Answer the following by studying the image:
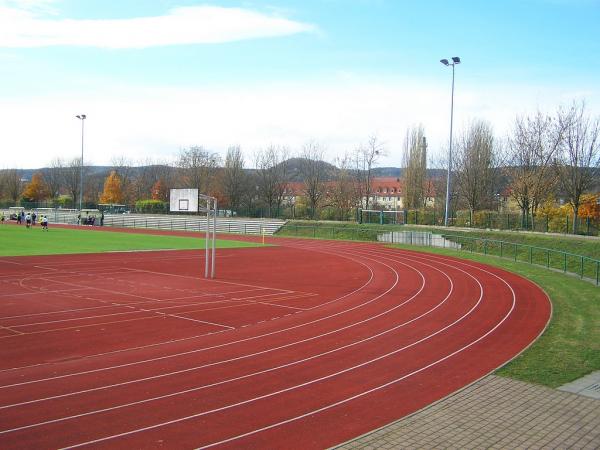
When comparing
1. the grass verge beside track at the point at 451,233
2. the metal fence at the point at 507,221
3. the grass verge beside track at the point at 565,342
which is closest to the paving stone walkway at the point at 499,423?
the grass verge beside track at the point at 565,342

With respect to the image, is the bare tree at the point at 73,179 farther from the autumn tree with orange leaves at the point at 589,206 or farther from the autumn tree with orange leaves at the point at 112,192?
the autumn tree with orange leaves at the point at 589,206

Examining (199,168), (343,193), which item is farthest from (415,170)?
(199,168)

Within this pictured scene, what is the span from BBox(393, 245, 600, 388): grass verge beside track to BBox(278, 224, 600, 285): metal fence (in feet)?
8.32

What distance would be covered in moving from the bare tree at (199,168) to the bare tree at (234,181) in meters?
2.19

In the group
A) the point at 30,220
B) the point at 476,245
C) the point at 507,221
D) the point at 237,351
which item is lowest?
the point at 237,351

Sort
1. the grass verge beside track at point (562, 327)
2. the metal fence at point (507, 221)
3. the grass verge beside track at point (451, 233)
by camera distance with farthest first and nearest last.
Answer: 1. the metal fence at point (507, 221)
2. the grass verge beside track at point (451, 233)
3. the grass verge beside track at point (562, 327)

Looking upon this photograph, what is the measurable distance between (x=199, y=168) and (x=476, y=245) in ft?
173

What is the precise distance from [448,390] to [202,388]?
15.3 ft

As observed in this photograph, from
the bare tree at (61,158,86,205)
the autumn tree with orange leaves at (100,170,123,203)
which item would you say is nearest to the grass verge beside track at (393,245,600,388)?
the autumn tree with orange leaves at (100,170,123,203)

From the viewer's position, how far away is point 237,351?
43.3 ft

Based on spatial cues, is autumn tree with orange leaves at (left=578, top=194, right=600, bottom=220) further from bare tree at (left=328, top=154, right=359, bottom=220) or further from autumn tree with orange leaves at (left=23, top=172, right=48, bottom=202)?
autumn tree with orange leaves at (left=23, top=172, right=48, bottom=202)

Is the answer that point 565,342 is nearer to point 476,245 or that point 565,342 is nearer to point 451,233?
point 476,245

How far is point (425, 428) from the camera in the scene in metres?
8.93

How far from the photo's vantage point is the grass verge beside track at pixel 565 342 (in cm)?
1202
